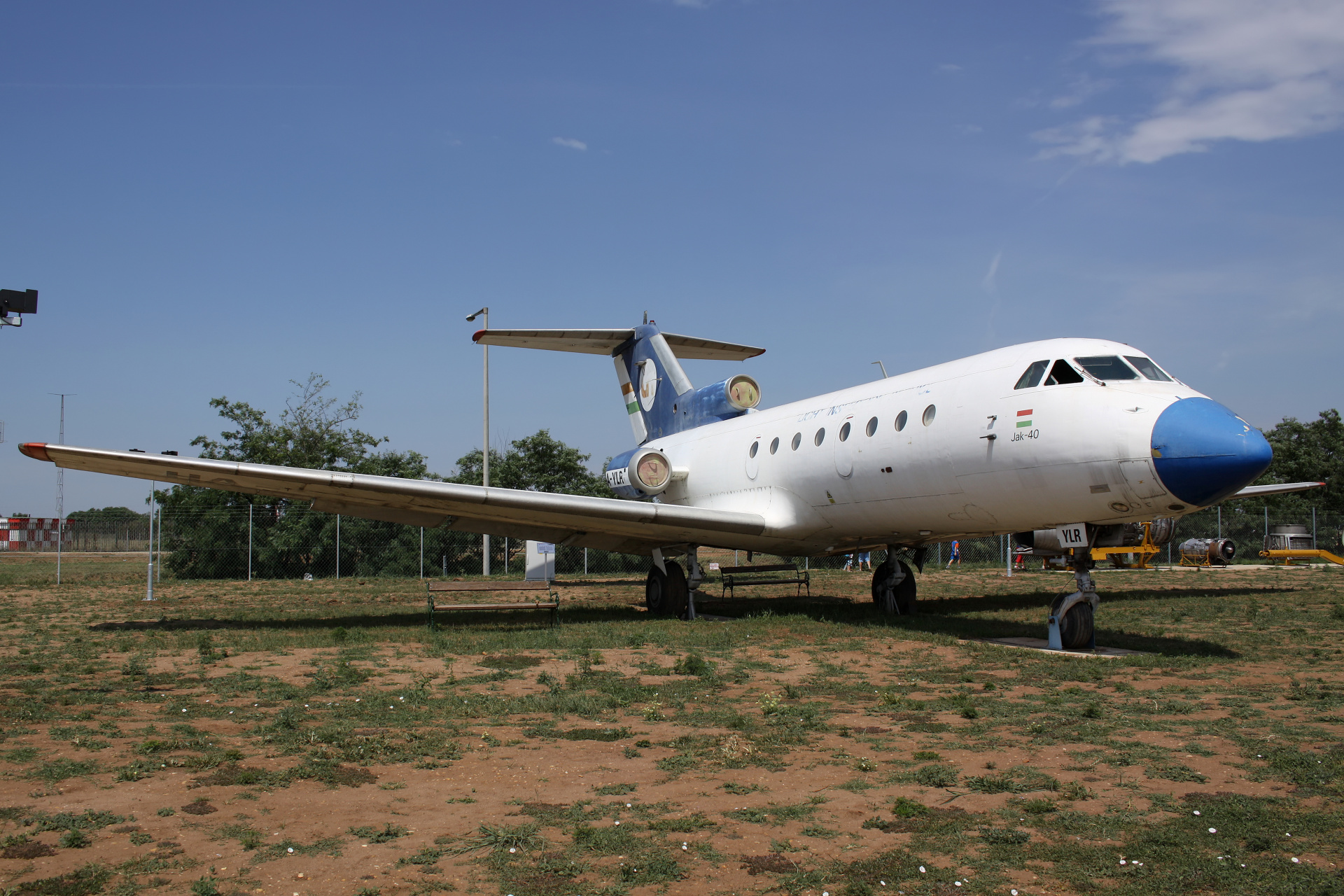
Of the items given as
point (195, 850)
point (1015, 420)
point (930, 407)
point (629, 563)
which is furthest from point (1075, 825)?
point (629, 563)

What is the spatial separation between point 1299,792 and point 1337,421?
207 ft

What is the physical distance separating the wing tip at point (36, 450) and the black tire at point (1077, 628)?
13.5 meters

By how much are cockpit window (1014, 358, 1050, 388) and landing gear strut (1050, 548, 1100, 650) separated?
2094 mm

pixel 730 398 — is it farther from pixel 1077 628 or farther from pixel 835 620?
pixel 1077 628

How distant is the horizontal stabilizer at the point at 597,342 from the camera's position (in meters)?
20.7

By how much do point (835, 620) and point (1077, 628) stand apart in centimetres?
472

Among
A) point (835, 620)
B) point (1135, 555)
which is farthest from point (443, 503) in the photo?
point (1135, 555)

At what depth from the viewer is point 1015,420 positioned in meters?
11.1

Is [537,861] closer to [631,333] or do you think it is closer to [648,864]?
[648,864]

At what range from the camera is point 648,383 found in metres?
21.9

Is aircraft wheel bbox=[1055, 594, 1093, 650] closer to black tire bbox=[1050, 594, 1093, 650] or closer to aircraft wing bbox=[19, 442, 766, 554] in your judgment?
black tire bbox=[1050, 594, 1093, 650]

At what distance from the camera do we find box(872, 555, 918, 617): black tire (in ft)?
52.6

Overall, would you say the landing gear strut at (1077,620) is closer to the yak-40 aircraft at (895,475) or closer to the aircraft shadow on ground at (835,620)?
the yak-40 aircraft at (895,475)

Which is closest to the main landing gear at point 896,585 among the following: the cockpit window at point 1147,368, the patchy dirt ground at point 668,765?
the patchy dirt ground at point 668,765
